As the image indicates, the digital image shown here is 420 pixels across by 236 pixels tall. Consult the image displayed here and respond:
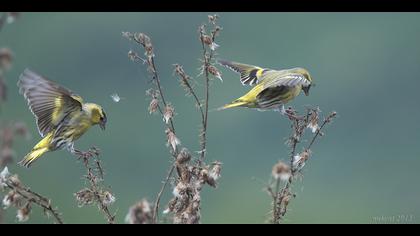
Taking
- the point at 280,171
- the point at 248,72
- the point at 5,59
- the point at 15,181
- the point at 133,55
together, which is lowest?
the point at 248,72

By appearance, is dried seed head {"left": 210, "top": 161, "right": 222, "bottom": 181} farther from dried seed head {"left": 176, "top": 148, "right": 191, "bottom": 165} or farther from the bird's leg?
the bird's leg

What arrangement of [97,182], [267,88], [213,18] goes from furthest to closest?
[267,88] → [213,18] → [97,182]

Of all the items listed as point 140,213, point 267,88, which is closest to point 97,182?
point 140,213

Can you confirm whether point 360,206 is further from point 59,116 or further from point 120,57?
point 59,116

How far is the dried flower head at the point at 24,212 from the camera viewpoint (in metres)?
3.12

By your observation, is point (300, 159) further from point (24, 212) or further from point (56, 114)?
point (56, 114)

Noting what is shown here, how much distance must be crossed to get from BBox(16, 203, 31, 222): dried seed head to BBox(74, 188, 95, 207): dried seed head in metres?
0.40

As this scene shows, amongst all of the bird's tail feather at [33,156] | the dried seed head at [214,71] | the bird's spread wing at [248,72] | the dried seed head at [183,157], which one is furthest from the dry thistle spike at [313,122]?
the bird's tail feather at [33,156]

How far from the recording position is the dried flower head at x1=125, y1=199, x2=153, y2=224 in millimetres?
2619

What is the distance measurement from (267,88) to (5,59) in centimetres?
340

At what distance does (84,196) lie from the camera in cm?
355

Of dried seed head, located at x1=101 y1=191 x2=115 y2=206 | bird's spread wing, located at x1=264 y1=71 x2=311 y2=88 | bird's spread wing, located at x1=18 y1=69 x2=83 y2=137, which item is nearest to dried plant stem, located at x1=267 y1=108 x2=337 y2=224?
dried seed head, located at x1=101 y1=191 x2=115 y2=206

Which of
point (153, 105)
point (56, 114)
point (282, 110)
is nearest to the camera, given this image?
point (153, 105)

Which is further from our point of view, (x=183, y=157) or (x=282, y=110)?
(x=282, y=110)
